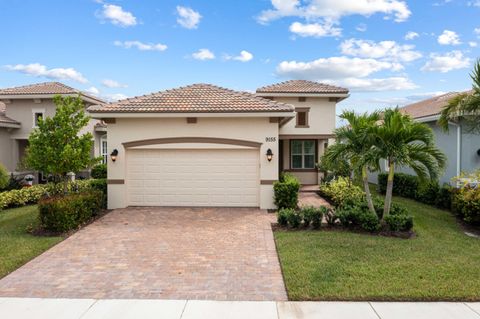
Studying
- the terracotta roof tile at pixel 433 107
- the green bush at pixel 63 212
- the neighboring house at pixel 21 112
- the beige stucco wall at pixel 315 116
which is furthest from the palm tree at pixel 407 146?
the neighboring house at pixel 21 112

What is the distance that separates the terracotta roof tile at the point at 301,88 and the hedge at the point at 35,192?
1022 cm

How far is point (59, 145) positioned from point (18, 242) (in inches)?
118

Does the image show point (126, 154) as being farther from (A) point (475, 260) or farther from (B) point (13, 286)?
(A) point (475, 260)

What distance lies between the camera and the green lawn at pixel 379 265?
5594 mm

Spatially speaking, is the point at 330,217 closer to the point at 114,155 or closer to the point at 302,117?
the point at 114,155

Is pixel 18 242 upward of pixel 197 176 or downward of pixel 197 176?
downward

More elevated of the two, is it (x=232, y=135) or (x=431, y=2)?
(x=431, y=2)

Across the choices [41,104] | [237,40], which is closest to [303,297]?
[237,40]

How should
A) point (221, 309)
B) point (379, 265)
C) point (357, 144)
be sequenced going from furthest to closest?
point (357, 144) < point (379, 265) < point (221, 309)

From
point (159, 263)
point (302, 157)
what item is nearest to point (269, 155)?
point (159, 263)

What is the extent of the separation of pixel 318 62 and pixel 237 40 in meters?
5.74

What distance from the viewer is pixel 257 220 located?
1077 cm

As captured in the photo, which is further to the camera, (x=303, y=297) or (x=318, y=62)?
(x=318, y=62)

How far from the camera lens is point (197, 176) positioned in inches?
500
